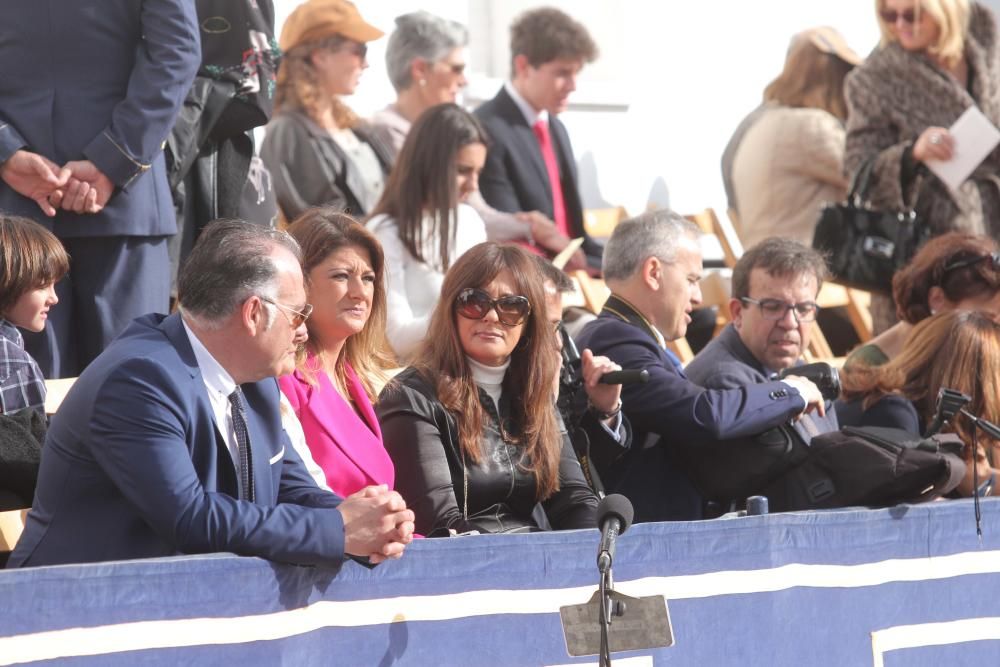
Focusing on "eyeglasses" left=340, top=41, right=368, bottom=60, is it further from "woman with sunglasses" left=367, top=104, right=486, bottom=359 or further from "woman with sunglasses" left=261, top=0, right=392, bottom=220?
"woman with sunglasses" left=367, top=104, right=486, bottom=359

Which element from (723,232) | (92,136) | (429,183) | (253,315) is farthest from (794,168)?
(253,315)

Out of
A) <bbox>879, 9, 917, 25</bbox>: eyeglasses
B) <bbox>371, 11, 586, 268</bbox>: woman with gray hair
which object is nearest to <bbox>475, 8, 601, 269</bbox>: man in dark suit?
<bbox>371, 11, 586, 268</bbox>: woman with gray hair

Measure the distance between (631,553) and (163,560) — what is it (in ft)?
3.79

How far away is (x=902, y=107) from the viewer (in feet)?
25.0

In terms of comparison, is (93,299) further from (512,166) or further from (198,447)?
(512,166)

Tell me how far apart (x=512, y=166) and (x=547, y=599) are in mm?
A: 3954

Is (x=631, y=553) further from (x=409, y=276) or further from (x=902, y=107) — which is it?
(x=902, y=107)

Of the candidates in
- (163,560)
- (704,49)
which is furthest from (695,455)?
(704,49)

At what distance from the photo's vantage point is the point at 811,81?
28.5 ft

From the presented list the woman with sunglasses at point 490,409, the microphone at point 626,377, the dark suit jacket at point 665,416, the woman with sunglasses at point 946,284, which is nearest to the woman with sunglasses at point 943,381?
the dark suit jacket at point 665,416

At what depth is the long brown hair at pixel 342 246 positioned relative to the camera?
4398 millimetres

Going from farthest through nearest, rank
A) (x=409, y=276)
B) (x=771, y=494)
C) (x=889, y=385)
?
(x=409, y=276)
(x=889, y=385)
(x=771, y=494)

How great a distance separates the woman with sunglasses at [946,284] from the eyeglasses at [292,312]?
9.47 feet

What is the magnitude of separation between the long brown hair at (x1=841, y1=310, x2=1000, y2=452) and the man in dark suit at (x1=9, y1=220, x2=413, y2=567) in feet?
7.72
